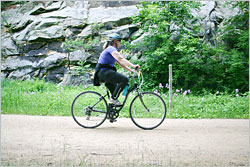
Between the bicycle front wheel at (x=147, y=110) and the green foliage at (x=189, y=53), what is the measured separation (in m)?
5.43

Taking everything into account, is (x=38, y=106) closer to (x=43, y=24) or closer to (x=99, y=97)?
(x=99, y=97)

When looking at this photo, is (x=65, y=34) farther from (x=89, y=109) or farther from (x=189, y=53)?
(x=89, y=109)

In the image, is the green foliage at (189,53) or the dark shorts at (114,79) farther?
the green foliage at (189,53)

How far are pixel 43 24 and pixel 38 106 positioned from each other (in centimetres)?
830

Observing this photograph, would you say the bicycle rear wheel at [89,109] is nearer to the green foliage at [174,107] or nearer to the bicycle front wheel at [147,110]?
the bicycle front wheel at [147,110]

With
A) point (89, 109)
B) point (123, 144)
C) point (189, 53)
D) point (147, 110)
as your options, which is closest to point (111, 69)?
point (89, 109)

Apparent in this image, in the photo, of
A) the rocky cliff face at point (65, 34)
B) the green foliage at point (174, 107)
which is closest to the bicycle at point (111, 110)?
the green foliage at point (174, 107)

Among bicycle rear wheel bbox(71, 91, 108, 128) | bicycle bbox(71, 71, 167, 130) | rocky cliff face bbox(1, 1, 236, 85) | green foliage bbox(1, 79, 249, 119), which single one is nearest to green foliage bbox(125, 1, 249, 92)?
rocky cliff face bbox(1, 1, 236, 85)

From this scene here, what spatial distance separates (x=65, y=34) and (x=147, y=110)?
34.3 ft

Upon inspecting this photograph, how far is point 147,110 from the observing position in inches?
249

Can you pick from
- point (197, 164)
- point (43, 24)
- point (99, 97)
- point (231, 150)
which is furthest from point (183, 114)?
point (43, 24)

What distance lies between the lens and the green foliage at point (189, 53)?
1184 cm

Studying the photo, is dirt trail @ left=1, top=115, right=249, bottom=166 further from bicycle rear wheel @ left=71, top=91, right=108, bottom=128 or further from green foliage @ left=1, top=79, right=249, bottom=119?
green foliage @ left=1, top=79, right=249, bottom=119

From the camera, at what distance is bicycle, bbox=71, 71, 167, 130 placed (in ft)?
20.5
